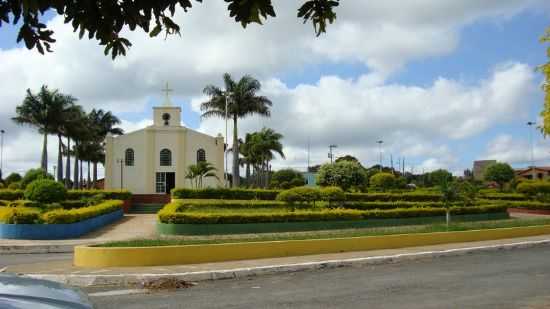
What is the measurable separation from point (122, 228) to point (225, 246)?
1344 cm

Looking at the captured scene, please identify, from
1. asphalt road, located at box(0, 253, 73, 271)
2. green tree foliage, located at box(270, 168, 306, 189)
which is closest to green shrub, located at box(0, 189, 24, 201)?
asphalt road, located at box(0, 253, 73, 271)

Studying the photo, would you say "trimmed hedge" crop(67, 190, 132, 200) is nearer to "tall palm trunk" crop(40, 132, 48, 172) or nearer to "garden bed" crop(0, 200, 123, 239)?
"garden bed" crop(0, 200, 123, 239)

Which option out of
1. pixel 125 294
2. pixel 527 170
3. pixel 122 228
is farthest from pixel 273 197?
pixel 527 170

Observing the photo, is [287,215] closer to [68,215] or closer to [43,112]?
[68,215]

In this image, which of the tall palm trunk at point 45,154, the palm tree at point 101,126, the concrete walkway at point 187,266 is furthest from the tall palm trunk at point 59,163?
the concrete walkway at point 187,266

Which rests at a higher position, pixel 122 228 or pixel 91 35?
pixel 91 35

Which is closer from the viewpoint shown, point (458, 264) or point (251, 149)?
point (458, 264)

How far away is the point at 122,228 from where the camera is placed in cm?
2528

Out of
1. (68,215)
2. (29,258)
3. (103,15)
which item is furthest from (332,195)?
(103,15)

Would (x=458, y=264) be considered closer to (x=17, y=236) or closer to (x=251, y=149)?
(x=17, y=236)

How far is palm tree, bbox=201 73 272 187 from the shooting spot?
41500mm

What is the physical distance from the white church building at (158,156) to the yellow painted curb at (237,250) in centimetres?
2905

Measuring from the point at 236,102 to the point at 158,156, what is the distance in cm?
846

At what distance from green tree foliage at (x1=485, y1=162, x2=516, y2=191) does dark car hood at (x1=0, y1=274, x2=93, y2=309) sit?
56.5 metres
